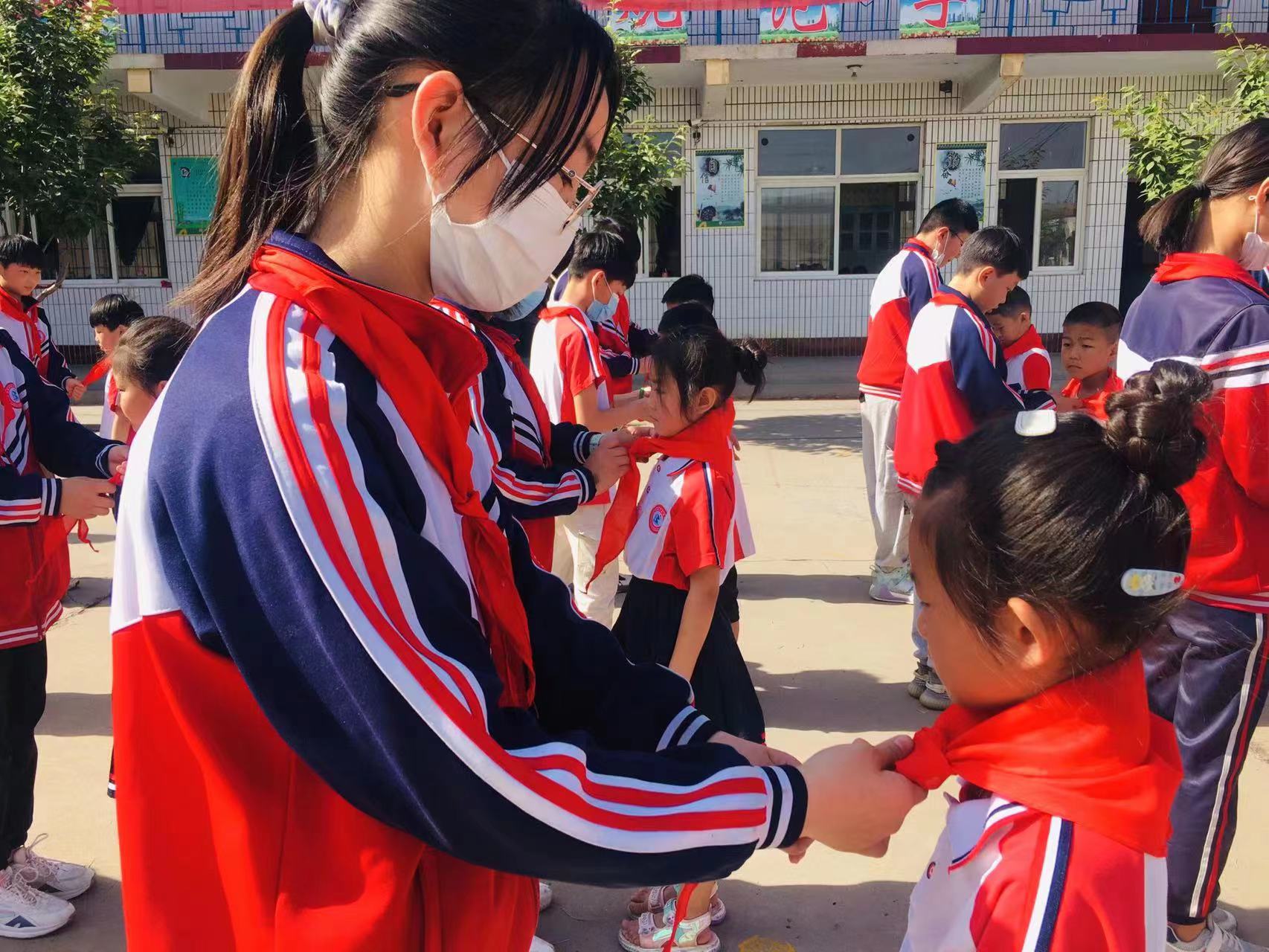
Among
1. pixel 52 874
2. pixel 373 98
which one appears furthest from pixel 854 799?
pixel 52 874

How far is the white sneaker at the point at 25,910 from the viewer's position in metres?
2.51

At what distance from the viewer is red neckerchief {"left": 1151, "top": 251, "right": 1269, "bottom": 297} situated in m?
2.30

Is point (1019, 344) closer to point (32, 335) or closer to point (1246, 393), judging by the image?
point (1246, 393)

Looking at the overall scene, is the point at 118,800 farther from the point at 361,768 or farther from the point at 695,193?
the point at 695,193

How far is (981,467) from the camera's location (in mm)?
1286

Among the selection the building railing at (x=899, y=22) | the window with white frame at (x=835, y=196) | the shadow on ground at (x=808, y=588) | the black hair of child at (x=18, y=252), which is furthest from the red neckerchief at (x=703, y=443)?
the window with white frame at (x=835, y=196)

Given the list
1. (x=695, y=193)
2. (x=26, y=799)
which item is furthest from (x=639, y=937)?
(x=695, y=193)

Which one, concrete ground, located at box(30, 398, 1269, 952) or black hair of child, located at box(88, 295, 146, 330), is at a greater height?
black hair of child, located at box(88, 295, 146, 330)

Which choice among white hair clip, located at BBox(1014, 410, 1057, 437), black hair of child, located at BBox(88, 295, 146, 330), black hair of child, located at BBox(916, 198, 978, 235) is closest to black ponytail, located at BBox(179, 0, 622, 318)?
white hair clip, located at BBox(1014, 410, 1057, 437)

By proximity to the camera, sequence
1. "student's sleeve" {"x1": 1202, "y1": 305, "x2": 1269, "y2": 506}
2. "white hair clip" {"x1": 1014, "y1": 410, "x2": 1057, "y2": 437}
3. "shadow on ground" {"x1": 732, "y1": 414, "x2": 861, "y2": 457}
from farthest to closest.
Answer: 1. "shadow on ground" {"x1": 732, "y1": 414, "x2": 861, "y2": 457}
2. "student's sleeve" {"x1": 1202, "y1": 305, "x2": 1269, "y2": 506}
3. "white hair clip" {"x1": 1014, "y1": 410, "x2": 1057, "y2": 437}

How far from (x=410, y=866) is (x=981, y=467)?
2.66 feet

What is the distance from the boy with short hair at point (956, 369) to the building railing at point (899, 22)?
28.7 ft

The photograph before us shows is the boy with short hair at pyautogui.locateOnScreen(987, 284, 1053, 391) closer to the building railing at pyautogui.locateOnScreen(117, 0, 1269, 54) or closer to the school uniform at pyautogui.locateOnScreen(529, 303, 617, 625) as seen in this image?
the school uniform at pyautogui.locateOnScreen(529, 303, 617, 625)

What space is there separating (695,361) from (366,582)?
1930 mm
